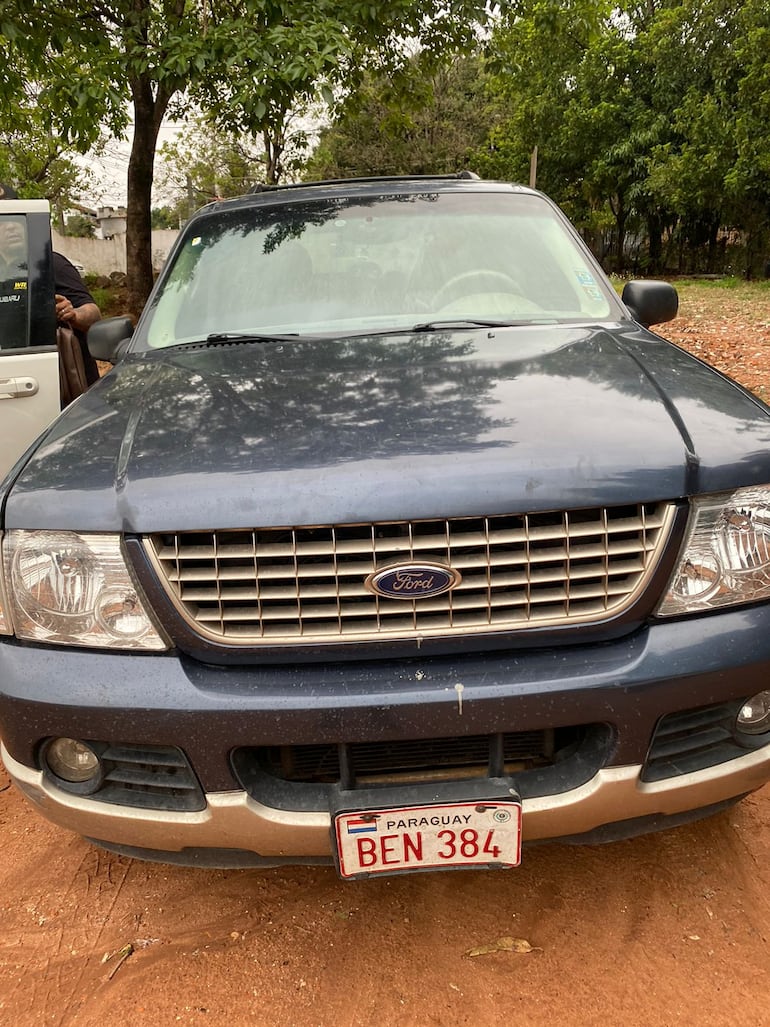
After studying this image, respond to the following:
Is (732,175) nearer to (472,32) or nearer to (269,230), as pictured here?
(472,32)

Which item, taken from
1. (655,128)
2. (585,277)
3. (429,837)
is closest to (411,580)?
(429,837)

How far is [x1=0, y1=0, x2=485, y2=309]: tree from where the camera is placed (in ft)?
20.0

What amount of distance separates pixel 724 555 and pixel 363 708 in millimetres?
855

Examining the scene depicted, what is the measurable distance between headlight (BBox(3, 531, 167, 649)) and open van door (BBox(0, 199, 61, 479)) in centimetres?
214

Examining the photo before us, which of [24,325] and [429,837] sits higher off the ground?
[24,325]

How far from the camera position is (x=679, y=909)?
7.02 ft

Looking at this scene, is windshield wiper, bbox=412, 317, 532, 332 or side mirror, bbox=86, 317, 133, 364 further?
side mirror, bbox=86, 317, 133, 364

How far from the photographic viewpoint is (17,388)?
3.68 meters

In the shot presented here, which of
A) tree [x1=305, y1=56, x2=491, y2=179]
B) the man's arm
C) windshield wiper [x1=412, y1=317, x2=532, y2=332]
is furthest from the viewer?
tree [x1=305, y1=56, x2=491, y2=179]

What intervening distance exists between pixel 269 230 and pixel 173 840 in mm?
2275

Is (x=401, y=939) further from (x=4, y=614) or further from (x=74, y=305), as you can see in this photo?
(x=74, y=305)

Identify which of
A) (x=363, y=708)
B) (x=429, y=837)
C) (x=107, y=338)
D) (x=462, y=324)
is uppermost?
(x=462, y=324)

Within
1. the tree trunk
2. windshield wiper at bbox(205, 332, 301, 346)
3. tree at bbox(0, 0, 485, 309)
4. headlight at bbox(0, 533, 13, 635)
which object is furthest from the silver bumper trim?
the tree trunk

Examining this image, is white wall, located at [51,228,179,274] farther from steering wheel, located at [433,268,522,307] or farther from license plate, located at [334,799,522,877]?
license plate, located at [334,799,522,877]
